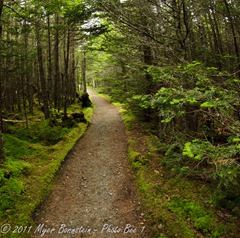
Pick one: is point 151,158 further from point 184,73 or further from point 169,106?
point 184,73

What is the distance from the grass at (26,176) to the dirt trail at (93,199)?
33cm

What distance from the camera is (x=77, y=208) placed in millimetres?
6590

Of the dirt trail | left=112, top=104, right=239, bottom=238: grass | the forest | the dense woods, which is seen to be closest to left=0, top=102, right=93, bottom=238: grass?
the forest

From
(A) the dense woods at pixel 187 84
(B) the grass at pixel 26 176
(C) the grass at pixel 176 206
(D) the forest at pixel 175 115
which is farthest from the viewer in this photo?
(B) the grass at pixel 26 176

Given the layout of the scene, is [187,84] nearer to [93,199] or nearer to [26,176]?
[93,199]

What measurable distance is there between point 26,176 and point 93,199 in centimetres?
250

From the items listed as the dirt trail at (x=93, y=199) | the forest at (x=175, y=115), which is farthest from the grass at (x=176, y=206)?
the dirt trail at (x=93, y=199)

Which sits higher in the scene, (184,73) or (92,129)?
(184,73)

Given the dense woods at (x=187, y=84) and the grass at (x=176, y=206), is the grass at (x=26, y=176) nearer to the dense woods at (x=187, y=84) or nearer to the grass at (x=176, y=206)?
the grass at (x=176, y=206)

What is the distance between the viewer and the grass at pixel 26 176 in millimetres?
5746

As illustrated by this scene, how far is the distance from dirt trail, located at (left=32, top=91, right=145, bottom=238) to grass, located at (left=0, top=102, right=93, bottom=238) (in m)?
0.33

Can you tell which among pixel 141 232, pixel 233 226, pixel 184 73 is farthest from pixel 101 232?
pixel 184 73

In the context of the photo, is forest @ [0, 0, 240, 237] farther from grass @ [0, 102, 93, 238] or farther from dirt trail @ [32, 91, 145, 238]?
dirt trail @ [32, 91, 145, 238]

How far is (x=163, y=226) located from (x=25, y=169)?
5110 millimetres
